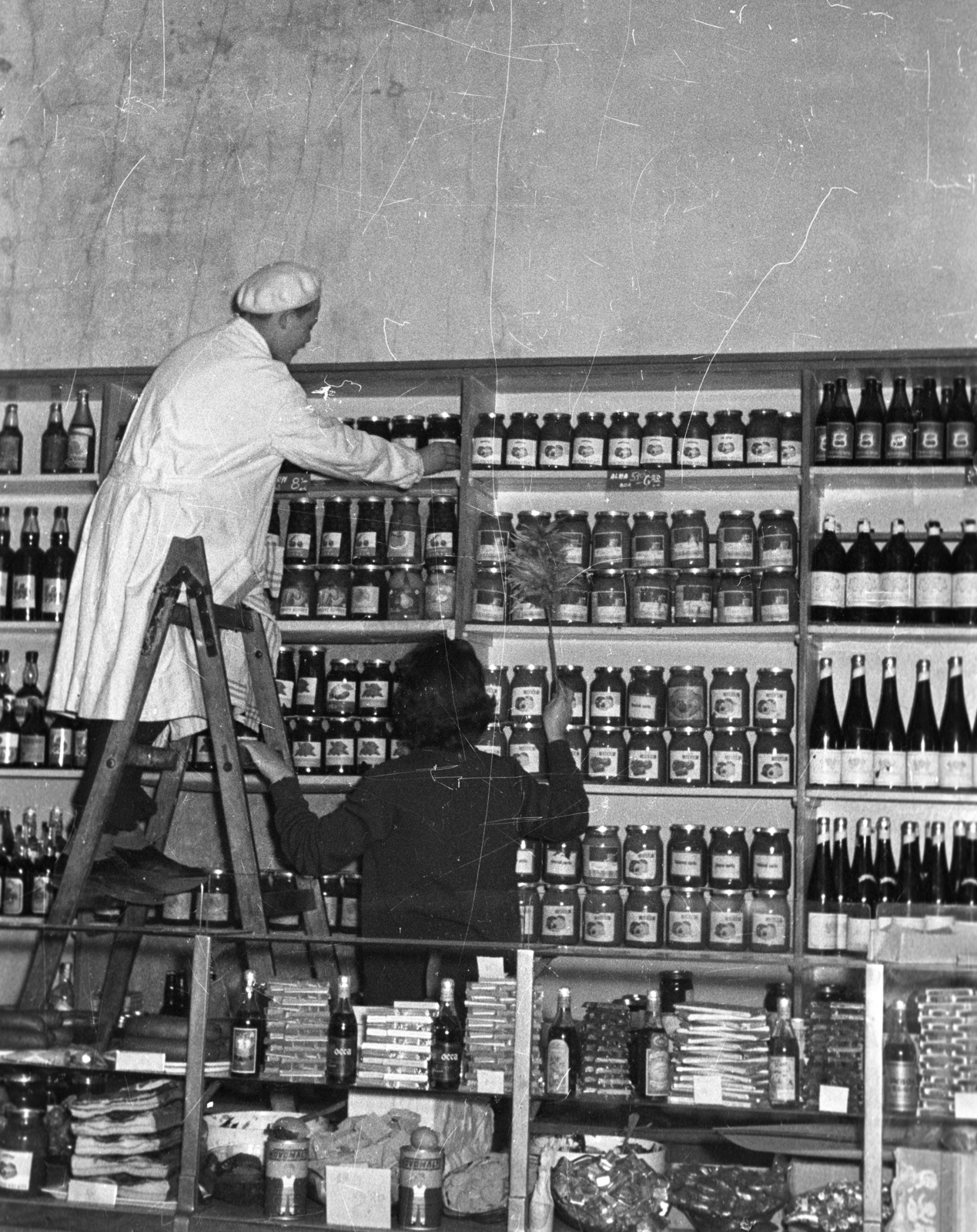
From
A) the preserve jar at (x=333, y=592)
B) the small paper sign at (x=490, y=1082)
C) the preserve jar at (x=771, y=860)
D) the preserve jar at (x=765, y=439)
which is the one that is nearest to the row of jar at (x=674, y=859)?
the preserve jar at (x=771, y=860)

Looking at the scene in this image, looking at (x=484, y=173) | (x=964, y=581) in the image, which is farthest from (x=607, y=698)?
(x=484, y=173)

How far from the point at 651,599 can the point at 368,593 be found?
0.68m

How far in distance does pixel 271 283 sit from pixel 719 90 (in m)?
1.25

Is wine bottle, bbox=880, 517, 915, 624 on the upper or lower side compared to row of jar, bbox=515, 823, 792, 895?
upper

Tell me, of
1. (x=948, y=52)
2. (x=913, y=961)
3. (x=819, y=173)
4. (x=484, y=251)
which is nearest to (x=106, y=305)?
(x=484, y=251)

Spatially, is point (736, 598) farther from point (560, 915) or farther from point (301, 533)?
point (301, 533)

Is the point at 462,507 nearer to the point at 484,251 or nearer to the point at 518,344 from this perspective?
the point at 518,344

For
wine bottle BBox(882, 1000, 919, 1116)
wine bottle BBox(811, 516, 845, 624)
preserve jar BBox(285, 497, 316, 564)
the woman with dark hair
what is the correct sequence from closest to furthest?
wine bottle BBox(882, 1000, 919, 1116) → the woman with dark hair → wine bottle BBox(811, 516, 845, 624) → preserve jar BBox(285, 497, 316, 564)

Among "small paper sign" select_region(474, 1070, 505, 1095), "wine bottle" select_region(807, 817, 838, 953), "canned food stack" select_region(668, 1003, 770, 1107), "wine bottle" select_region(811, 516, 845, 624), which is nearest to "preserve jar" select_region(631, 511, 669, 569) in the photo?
"wine bottle" select_region(811, 516, 845, 624)

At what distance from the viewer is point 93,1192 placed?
221 cm

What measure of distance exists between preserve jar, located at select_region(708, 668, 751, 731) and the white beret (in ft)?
4.01

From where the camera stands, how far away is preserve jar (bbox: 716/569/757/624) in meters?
3.37

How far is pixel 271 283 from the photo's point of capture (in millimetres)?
2994

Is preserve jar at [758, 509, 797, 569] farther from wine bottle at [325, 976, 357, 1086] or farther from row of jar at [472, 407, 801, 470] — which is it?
wine bottle at [325, 976, 357, 1086]
